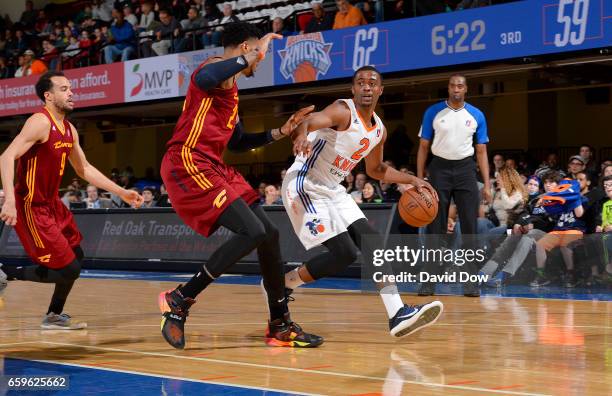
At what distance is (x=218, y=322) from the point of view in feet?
24.3

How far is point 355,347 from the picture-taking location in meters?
5.92

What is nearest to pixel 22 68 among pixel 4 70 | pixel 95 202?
pixel 4 70

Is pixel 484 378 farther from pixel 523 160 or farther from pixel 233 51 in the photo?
pixel 523 160

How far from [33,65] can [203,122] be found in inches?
744

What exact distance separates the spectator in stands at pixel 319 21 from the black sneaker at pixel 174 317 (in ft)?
38.6

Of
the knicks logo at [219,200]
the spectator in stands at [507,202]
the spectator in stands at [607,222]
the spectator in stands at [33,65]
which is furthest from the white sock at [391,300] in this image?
the spectator in stands at [33,65]

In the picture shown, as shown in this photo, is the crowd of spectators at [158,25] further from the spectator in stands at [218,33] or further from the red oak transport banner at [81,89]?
the red oak transport banner at [81,89]

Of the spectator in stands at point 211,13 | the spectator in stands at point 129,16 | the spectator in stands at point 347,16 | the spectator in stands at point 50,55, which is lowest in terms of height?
the spectator in stands at point 347,16

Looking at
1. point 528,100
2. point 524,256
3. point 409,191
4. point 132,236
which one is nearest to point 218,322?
point 409,191

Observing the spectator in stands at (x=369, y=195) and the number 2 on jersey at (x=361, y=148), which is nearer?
the number 2 on jersey at (x=361, y=148)

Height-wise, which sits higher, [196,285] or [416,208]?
[416,208]

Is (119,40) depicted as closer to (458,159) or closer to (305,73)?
(305,73)

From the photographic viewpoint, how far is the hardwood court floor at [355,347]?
15.3 feet

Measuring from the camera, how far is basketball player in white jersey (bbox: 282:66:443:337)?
251 inches
